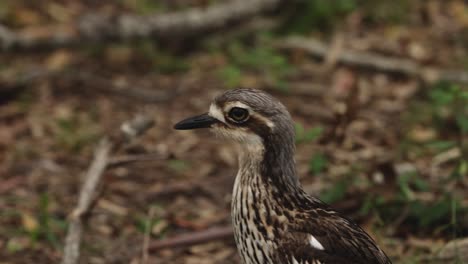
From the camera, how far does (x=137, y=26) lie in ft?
25.6

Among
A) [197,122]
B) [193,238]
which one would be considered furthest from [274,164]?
[193,238]

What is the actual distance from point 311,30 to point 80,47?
2466 millimetres

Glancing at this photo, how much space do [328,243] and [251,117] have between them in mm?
713

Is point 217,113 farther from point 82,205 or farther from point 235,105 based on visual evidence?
point 82,205

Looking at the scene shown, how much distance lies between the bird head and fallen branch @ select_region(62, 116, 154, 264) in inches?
46.5

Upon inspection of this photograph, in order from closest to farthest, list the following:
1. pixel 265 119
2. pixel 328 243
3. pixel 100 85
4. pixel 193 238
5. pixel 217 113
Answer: pixel 328 243 → pixel 265 119 → pixel 217 113 → pixel 193 238 → pixel 100 85

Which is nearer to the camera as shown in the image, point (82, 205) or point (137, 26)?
point (82, 205)

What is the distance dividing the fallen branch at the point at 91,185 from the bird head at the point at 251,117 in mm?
1182

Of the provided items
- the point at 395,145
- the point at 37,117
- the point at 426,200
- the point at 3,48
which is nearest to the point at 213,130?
the point at 426,200

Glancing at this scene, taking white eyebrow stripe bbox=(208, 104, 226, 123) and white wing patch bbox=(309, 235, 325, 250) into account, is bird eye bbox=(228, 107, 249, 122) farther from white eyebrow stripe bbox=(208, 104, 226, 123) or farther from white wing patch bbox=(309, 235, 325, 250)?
white wing patch bbox=(309, 235, 325, 250)

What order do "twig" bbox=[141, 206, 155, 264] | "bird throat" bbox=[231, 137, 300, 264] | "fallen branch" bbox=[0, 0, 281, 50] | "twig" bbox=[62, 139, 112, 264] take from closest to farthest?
"bird throat" bbox=[231, 137, 300, 264]
"twig" bbox=[62, 139, 112, 264]
"twig" bbox=[141, 206, 155, 264]
"fallen branch" bbox=[0, 0, 281, 50]

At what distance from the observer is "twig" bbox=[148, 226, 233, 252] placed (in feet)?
16.8

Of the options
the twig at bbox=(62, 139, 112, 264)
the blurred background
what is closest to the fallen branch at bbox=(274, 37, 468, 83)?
the blurred background

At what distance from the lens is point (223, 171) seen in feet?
20.3
